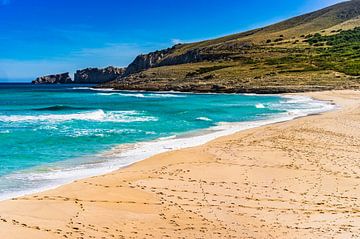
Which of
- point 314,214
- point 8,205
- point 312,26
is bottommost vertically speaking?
point 314,214

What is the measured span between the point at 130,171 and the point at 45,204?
5022 mm

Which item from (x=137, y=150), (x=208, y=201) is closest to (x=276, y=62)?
(x=137, y=150)

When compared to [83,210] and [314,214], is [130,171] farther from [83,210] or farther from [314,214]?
[314,214]

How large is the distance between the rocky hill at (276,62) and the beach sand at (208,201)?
63975 millimetres

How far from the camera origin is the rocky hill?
87.7 m

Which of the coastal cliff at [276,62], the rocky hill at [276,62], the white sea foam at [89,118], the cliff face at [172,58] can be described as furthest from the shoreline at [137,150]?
the cliff face at [172,58]

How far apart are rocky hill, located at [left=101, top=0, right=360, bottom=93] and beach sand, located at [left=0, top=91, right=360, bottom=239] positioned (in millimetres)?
63975

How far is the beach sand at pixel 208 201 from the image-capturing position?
32.9 feet

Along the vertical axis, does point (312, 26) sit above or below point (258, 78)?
above

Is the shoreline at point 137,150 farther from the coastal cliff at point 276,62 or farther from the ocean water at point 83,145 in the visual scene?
the coastal cliff at point 276,62

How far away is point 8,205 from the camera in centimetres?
1169

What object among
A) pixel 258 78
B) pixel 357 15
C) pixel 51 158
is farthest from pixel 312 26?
→ pixel 51 158

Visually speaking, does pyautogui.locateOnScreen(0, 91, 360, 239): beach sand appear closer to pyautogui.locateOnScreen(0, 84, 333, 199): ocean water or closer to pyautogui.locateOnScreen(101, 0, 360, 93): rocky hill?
pyautogui.locateOnScreen(0, 84, 333, 199): ocean water

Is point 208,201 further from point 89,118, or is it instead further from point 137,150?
point 89,118
